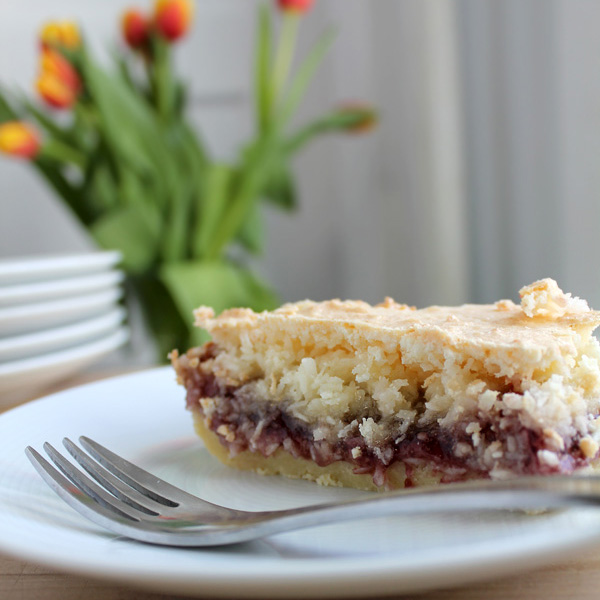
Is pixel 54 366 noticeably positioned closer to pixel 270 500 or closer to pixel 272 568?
pixel 270 500

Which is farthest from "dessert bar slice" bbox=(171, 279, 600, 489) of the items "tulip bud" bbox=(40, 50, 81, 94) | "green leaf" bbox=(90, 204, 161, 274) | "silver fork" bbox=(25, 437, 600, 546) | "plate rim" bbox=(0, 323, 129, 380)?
"tulip bud" bbox=(40, 50, 81, 94)

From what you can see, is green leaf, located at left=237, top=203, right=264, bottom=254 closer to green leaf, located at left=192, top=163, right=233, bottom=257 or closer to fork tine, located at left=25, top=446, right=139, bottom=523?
green leaf, located at left=192, top=163, right=233, bottom=257

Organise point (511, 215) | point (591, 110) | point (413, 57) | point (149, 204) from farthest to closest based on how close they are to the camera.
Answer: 1. point (413, 57)
2. point (149, 204)
3. point (511, 215)
4. point (591, 110)

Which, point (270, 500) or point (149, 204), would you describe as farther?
point (149, 204)

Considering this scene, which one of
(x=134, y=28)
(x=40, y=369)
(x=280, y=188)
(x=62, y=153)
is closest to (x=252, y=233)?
(x=280, y=188)

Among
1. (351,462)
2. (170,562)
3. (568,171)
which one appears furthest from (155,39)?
(170,562)

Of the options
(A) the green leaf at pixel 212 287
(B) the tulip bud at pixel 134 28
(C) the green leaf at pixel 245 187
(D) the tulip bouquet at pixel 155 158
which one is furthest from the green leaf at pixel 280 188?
(B) the tulip bud at pixel 134 28

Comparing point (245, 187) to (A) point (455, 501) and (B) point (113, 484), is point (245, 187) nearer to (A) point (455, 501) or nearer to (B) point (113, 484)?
(B) point (113, 484)
